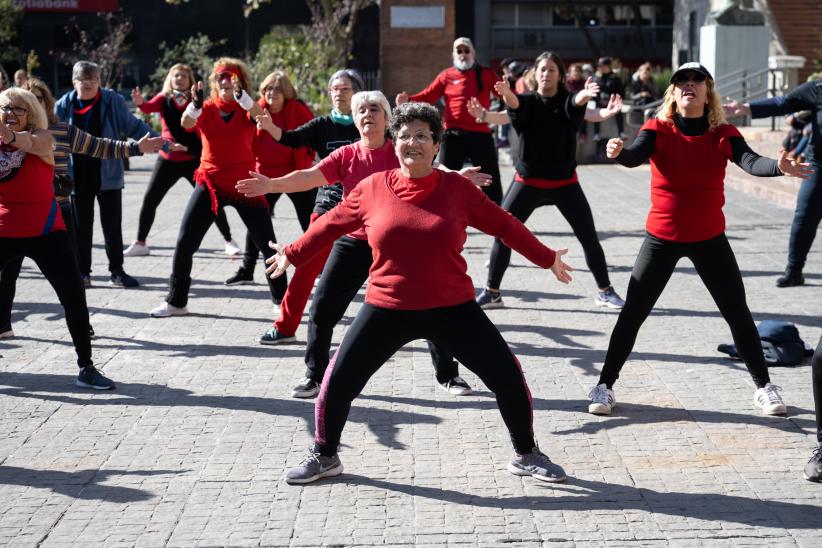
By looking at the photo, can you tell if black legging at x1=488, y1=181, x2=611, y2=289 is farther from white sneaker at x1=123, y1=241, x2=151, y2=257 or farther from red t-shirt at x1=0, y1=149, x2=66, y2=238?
white sneaker at x1=123, y1=241, x2=151, y2=257

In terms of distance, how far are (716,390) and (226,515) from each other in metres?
3.26

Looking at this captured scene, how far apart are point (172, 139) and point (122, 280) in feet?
4.99

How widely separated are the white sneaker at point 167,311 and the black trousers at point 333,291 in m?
2.73

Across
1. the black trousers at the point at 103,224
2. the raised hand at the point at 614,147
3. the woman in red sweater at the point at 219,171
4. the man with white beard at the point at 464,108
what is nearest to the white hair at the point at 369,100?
the raised hand at the point at 614,147

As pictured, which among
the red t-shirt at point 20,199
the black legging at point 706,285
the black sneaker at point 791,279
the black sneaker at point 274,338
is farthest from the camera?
the black sneaker at point 791,279

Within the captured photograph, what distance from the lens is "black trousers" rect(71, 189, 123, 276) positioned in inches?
417

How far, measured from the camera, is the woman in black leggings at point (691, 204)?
630 cm

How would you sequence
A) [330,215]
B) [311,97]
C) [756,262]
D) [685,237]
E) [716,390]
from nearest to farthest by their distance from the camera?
1. [330,215]
2. [685,237]
3. [716,390]
4. [756,262]
5. [311,97]

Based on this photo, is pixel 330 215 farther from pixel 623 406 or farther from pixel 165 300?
pixel 165 300

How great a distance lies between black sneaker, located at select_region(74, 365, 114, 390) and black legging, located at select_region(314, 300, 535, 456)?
2.28m

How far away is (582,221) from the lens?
31.0ft

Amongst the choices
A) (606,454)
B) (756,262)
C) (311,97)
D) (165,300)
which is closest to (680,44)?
(311,97)

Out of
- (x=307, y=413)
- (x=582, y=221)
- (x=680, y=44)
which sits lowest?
(x=307, y=413)

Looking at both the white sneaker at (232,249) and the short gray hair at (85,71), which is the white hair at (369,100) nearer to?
the short gray hair at (85,71)
